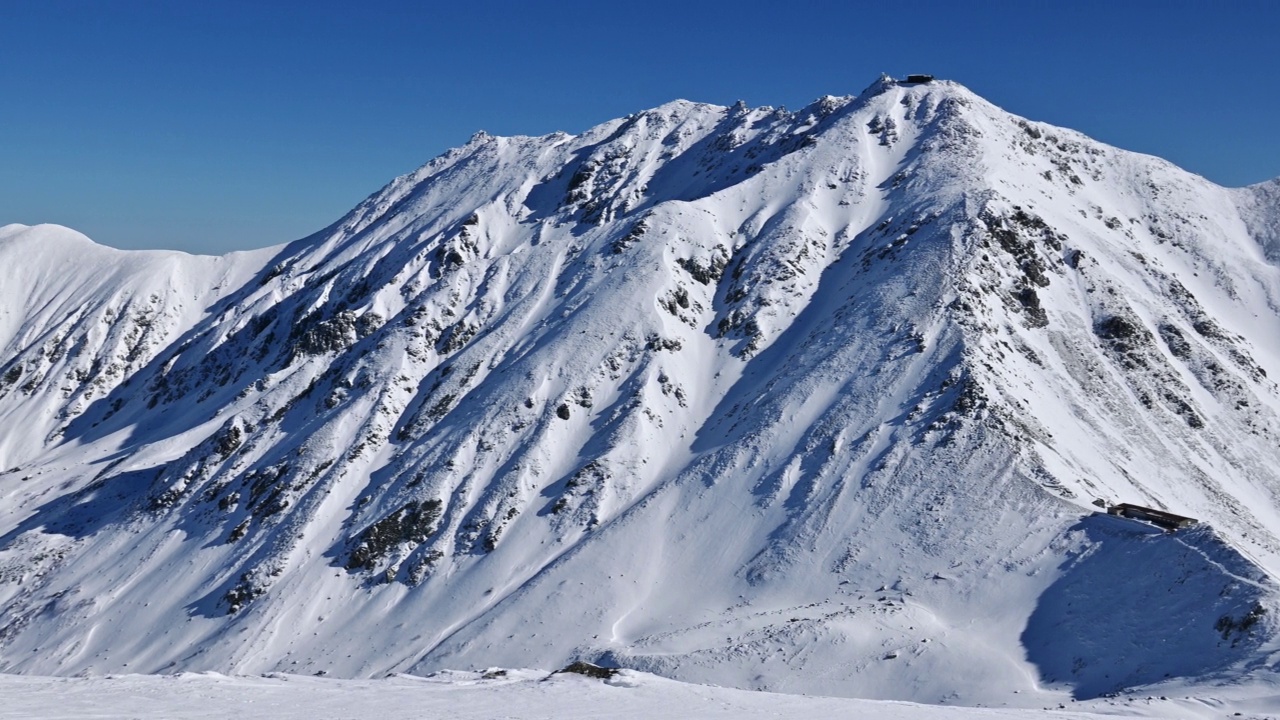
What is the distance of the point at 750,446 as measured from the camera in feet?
243

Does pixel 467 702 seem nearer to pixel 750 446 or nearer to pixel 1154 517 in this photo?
pixel 1154 517

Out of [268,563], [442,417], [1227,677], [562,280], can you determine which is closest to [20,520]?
[268,563]

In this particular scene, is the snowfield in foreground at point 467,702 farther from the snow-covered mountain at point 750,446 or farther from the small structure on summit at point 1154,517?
the small structure on summit at point 1154,517

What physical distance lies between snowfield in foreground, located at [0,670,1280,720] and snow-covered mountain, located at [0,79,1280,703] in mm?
10084

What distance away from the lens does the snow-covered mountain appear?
52844 millimetres

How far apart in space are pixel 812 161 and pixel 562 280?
3812cm

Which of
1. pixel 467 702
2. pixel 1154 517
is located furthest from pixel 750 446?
pixel 467 702

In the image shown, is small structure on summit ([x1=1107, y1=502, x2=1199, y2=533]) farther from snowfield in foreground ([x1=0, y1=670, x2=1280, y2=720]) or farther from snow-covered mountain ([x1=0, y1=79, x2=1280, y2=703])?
snowfield in foreground ([x1=0, y1=670, x2=1280, y2=720])

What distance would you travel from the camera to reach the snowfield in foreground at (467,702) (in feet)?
97.1

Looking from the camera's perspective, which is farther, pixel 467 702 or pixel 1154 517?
pixel 1154 517

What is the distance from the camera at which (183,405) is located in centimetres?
12569

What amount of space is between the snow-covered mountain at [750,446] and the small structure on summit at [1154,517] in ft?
7.02

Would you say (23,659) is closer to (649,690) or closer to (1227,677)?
(649,690)

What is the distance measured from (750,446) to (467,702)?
4463 cm
